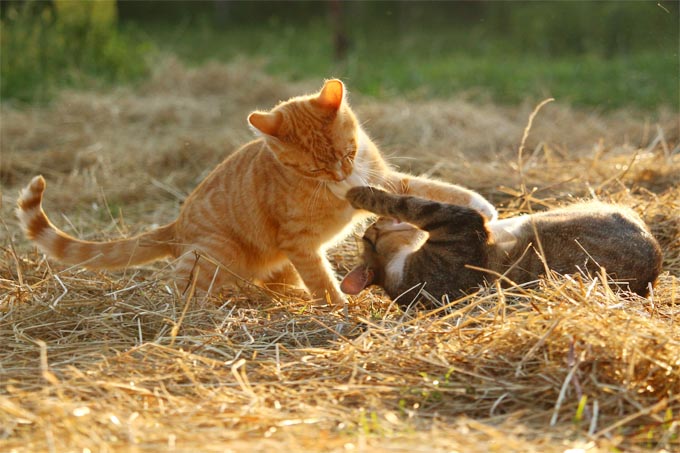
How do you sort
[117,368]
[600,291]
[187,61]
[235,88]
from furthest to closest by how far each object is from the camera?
[187,61]
[235,88]
[600,291]
[117,368]

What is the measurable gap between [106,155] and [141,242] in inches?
112

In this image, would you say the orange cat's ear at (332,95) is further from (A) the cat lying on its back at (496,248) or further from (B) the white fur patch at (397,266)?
(B) the white fur patch at (397,266)

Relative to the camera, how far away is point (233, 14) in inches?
589

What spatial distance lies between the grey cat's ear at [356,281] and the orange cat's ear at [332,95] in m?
0.78

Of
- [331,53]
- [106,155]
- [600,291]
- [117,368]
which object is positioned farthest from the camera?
[331,53]

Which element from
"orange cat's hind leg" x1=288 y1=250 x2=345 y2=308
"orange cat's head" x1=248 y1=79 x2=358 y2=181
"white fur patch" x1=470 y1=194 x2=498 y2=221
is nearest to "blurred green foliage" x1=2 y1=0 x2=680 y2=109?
"white fur patch" x1=470 y1=194 x2=498 y2=221

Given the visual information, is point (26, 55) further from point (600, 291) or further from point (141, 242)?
point (600, 291)

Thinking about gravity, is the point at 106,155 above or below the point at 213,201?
below

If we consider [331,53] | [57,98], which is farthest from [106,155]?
[331,53]

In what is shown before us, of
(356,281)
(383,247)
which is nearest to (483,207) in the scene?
(383,247)

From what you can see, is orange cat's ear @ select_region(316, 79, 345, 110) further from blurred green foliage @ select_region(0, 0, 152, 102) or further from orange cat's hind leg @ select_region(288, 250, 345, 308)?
blurred green foliage @ select_region(0, 0, 152, 102)

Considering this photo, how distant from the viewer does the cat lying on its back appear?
3.28 m

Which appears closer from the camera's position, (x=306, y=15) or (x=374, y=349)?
(x=374, y=349)

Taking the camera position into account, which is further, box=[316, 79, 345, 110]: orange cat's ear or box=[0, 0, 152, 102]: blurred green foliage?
box=[0, 0, 152, 102]: blurred green foliage
